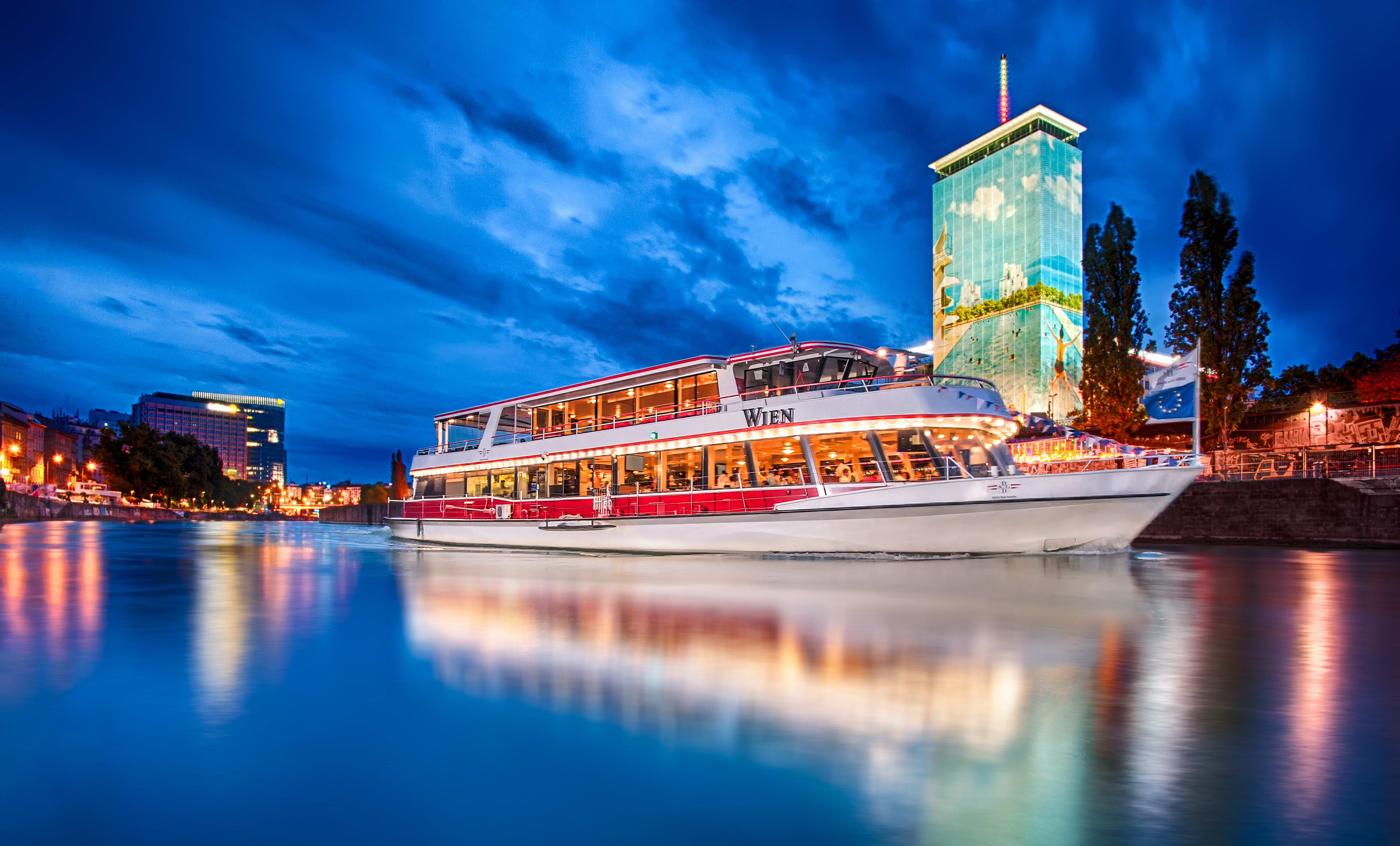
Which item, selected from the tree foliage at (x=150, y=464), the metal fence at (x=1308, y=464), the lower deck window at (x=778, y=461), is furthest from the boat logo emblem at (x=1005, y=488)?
the tree foliage at (x=150, y=464)

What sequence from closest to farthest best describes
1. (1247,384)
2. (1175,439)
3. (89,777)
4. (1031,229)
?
(89,777), (1247,384), (1175,439), (1031,229)

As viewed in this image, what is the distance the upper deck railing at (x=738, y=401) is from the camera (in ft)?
63.3

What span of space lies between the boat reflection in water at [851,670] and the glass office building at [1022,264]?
61538 millimetres

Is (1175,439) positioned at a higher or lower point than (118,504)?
higher

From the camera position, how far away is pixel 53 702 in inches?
224

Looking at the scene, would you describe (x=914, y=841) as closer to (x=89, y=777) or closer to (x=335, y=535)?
(x=89, y=777)

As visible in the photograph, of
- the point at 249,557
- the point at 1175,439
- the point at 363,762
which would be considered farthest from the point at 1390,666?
the point at 1175,439

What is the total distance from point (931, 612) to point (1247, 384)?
114 ft

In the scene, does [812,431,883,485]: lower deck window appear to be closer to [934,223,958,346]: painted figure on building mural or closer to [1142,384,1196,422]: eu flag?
[1142,384,1196,422]: eu flag

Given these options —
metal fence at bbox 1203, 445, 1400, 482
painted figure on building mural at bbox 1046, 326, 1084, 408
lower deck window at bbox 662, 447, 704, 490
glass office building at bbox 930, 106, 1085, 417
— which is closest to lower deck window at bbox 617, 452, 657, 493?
lower deck window at bbox 662, 447, 704, 490

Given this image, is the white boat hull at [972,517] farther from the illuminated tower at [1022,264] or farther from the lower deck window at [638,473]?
the illuminated tower at [1022,264]

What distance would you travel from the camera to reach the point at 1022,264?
7106 centimetres

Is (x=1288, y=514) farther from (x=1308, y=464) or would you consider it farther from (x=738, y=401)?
(x=738, y=401)

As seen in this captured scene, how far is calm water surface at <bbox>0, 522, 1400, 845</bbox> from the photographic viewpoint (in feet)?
11.5
